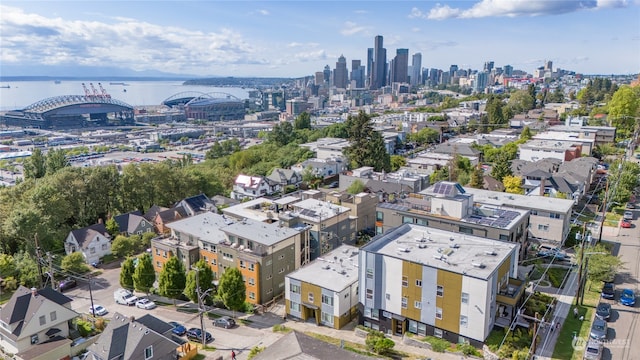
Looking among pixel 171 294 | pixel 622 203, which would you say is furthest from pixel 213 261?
pixel 622 203

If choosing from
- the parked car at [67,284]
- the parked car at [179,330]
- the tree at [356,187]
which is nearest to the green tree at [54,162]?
the parked car at [67,284]

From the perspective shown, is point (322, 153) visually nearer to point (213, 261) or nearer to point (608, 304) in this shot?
point (213, 261)

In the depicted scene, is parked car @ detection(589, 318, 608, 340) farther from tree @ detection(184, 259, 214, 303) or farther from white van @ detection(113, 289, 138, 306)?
white van @ detection(113, 289, 138, 306)

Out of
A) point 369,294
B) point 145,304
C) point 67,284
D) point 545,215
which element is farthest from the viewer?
point 545,215

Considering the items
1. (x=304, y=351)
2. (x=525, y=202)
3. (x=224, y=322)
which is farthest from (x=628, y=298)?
(x=224, y=322)

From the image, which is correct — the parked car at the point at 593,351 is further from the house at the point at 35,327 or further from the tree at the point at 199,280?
the house at the point at 35,327

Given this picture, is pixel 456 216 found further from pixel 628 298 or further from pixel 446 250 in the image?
pixel 628 298
